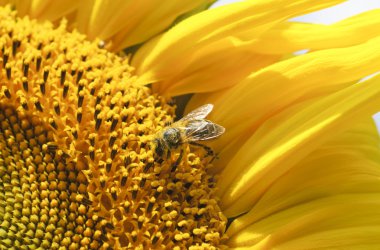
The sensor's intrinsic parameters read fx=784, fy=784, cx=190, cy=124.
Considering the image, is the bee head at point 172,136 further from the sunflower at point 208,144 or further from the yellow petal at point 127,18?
the yellow petal at point 127,18

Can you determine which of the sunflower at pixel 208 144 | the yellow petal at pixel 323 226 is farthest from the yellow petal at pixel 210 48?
the yellow petal at pixel 323 226

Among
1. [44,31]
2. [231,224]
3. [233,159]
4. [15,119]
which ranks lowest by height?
[231,224]

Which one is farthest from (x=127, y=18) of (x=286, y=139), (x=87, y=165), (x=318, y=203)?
(x=318, y=203)

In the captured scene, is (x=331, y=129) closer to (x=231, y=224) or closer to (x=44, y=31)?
(x=231, y=224)

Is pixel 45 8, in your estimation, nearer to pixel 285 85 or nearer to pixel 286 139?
pixel 285 85

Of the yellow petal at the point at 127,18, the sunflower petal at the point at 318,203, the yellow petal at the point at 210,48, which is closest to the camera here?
the sunflower petal at the point at 318,203

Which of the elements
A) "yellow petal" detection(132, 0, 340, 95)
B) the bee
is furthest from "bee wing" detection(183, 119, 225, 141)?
"yellow petal" detection(132, 0, 340, 95)

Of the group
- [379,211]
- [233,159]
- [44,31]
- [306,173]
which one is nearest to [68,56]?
[44,31]
